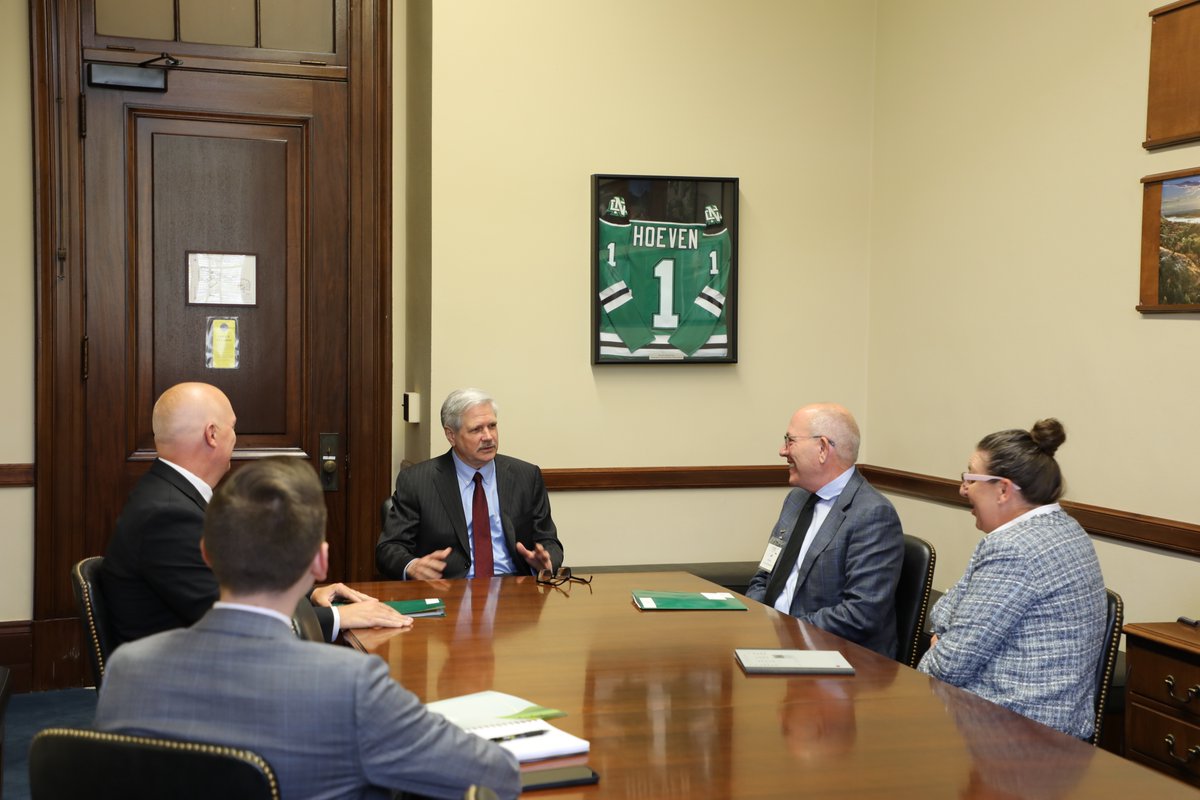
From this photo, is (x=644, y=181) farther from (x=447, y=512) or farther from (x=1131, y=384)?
(x=1131, y=384)

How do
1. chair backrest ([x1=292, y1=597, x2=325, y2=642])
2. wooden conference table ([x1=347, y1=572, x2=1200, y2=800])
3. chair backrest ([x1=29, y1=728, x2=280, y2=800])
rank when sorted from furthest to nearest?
chair backrest ([x1=292, y1=597, x2=325, y2=642]) → wooden conference table ([x1=347, y1=572, x2=1200, y2=800]) → chair backrest ([x1=29, y1=728, x2=280, y2=800])

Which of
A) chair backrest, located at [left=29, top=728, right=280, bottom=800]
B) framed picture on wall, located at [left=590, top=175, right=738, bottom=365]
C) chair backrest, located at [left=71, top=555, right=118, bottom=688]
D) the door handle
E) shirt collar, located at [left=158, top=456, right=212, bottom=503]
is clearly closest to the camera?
chair backrest, located at [left=29, top=728, right=280, bottom=800]

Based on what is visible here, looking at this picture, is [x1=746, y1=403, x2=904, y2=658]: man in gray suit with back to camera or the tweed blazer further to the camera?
[x1=746, y1=403, x2=904, y2=658]: man in gray suit with back to camera

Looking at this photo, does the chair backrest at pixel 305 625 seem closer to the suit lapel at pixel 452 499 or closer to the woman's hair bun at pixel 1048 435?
the suit lapel at pixel 452 499

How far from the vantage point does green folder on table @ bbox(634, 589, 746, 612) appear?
11.2ft

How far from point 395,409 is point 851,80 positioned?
115 inches

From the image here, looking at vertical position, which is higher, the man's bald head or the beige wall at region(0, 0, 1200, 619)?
the beige wall at region(0, 0, 1200, 619)

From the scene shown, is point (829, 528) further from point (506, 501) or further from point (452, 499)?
point (452, 499)

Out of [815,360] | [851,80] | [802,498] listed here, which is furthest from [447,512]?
[851,80]

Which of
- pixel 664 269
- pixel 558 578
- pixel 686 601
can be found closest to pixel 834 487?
pixel 686 601

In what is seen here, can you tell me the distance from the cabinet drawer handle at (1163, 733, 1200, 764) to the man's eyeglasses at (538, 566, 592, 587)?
185 centimetres

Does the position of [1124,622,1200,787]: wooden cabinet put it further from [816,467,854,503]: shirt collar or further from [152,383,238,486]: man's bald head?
[152,383,238,486]: man's bald head

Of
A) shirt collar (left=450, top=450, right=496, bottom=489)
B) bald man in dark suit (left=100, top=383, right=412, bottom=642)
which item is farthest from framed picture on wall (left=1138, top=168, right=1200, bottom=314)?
bald man in dark suit (left=100, top=383, right=412, bottom=642)

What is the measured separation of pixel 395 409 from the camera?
576cm
